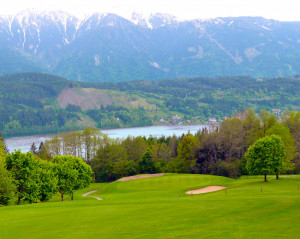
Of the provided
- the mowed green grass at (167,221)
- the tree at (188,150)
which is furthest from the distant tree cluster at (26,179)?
the tree at (188,150)

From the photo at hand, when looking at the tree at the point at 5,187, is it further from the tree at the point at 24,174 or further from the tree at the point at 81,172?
the tree at the point at 81,172

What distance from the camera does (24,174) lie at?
187 feet

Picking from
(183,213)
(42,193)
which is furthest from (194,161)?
(183,213)

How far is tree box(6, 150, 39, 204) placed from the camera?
56.4m

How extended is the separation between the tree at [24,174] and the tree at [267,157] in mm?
36521

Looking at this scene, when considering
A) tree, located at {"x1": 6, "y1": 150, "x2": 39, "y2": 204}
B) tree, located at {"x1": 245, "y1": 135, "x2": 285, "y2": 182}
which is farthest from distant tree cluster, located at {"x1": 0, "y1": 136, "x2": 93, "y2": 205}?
tree, located at {"x1": 245, "y1": 135, "x2": 285, "y2": 182}

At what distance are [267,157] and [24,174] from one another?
39.9 m

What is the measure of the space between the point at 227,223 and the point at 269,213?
4629 mm

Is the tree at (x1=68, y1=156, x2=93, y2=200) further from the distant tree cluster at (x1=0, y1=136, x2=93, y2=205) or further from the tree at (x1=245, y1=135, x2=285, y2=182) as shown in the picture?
the tree at (x1=245, y1=135, x2=285, y2=182)

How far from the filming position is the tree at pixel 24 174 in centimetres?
5638

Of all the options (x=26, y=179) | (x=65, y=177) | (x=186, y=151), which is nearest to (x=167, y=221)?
(x=26, y=179)

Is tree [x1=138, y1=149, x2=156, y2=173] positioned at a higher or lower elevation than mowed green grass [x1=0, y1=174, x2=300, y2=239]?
lower

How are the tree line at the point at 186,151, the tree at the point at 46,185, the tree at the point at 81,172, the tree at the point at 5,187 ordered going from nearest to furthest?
the tree at the point at 5,187 < the tree at the point at 46,185 < the tree at the point at 81,172 < the tree line at the point at 186,151

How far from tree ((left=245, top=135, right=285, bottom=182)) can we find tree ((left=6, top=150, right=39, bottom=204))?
3652 centimetres
